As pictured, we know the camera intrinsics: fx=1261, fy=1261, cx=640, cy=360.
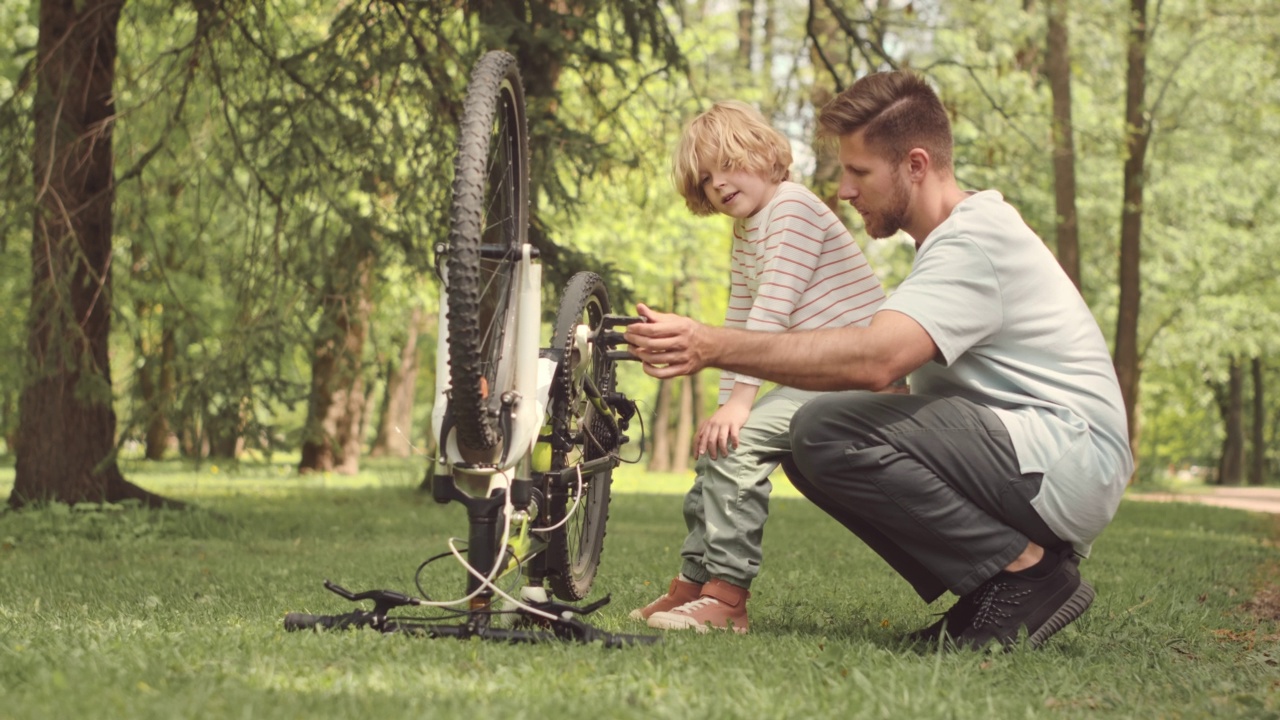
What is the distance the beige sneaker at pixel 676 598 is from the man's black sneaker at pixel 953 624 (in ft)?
2.32

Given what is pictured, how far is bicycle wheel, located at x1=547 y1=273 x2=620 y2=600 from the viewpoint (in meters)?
3.43

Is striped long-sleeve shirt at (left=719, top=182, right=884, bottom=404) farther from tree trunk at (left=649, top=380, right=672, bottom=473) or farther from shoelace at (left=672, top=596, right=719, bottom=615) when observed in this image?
tree trunk at (left=649, top=380, right=672, bottom=473)

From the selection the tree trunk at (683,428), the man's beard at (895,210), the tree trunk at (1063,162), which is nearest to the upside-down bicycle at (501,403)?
the man's beard at (895,210)

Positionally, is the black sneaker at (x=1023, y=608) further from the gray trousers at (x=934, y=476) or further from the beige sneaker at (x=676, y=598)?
the beige sneaker at (x=676, y=598)

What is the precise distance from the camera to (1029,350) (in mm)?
3256

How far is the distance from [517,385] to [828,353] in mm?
753

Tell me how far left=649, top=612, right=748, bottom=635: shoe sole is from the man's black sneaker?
49 cm

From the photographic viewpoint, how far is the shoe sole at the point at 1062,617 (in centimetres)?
323

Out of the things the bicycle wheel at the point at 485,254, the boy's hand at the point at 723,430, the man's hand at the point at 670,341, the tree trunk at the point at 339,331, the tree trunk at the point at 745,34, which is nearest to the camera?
the bicycle wheel at the point at 485,254

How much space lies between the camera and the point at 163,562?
6.09 m

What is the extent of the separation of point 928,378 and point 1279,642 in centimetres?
130

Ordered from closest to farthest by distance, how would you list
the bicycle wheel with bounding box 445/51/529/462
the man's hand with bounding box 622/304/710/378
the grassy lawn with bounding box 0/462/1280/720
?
the grassy lawn with bounding box 0/462/1280/720
the bicycle wheel with bounding box 445/51/529/462
the man's hand with bounding box 622/304/710/378

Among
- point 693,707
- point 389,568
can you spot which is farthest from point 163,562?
point 693,707

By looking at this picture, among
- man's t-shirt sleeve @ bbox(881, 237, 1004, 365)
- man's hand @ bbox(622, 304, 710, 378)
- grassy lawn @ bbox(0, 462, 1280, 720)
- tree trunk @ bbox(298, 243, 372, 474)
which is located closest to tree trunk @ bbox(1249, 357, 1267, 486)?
grassy lawn @ bbox(0, 462, 1280, 720)
